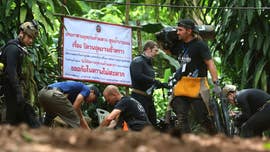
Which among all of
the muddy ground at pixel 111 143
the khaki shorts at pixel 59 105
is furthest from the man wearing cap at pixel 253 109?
the muddy ground at pixel 111 143

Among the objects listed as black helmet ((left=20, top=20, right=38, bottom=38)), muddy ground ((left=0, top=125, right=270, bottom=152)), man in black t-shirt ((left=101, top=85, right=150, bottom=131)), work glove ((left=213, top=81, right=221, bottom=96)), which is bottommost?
man in black t-shirt ((left=101, top=85, right=150, bottom=131))

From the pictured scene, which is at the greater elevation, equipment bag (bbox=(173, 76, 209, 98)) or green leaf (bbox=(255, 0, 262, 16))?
green leaf (bbox=(255, 0, 262, 16))

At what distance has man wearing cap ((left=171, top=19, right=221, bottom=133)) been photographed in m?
9.70

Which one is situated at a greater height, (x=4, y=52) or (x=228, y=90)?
(x=4, y=52)

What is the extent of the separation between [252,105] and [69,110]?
93.8 inches

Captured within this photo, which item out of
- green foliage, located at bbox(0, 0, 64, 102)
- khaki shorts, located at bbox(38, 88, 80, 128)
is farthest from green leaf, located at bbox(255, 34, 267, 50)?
khaki shorts, located at bbox(38, 88, 80, 128)

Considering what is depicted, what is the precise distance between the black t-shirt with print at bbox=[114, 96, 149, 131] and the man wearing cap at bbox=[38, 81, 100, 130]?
0.52 m

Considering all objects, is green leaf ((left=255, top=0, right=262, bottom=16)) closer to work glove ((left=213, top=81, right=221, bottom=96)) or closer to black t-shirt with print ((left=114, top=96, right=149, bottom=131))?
work glove ((left=213, top=81, right=221, bottom=96))

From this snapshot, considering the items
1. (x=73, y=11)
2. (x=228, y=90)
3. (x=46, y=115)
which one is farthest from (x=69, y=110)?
(x=73, y=11)

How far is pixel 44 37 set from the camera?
38.5 ft

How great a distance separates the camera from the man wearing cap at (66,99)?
10.2 metres

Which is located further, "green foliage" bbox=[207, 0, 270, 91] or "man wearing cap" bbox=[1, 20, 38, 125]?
"green foliage" bbox=[207, 0, 270, 91]

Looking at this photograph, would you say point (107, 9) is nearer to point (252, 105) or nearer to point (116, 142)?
point (252, 105)

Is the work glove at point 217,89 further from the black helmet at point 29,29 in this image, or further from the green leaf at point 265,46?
the green leaf at point 265,46
